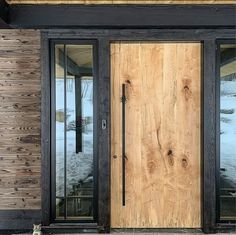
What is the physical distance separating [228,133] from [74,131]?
5.62ft

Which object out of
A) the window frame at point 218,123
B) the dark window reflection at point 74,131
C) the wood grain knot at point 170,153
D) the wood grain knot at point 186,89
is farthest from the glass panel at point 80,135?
the window frame at point 218,123

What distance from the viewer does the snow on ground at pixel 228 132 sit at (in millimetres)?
3963

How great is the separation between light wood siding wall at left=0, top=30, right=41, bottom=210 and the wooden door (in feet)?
2.82

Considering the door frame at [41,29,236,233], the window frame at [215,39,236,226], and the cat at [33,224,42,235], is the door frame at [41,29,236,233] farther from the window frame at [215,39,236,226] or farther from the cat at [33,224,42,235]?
the cat at [33,224,42,235]

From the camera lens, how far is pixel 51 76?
12.8ft

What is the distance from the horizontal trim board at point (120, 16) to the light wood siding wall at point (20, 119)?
0.33 m

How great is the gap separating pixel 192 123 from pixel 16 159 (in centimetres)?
199

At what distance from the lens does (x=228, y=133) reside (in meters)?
3.98

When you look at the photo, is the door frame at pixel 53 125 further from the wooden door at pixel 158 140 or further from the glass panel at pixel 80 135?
the wooden door at pixel 158 140

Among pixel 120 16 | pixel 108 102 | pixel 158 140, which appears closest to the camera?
pixel 120 16

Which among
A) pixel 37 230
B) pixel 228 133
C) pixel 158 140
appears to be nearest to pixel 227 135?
pixel 228 133

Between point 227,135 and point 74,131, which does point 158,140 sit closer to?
point 227,135

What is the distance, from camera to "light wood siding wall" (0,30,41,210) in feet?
12.9

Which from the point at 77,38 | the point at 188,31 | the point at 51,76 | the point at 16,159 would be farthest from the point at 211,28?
the point at 16,159
